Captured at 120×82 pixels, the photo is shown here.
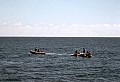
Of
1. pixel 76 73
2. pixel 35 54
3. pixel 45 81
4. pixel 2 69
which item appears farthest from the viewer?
pixel 35 54

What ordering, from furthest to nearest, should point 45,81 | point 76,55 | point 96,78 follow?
1. point 76,55
2. point 96,78
3. point 45,81

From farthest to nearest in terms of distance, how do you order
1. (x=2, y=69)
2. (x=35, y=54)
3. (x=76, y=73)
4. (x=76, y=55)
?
(x=35, y=54) < (x=76, y=55) < (x=2, y=69) < (x=76, y=73)

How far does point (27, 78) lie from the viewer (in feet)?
155

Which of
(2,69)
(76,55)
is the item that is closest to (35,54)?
(76,55)

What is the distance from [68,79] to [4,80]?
10.4 metres

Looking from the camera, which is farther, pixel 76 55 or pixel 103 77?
pixel 76 55

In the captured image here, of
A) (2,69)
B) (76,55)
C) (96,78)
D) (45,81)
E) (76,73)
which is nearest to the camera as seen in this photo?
(45,81)

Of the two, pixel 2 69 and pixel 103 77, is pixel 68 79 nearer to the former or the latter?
pixel 103 77

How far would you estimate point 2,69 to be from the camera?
57125 millimetres

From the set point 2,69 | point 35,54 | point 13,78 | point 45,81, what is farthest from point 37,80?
point 35,54

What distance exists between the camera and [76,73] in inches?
2098

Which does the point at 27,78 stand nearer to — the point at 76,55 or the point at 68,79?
the point at 68,79

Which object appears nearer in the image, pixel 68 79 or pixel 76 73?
pixel 68 79

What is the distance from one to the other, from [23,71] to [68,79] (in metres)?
12.3
